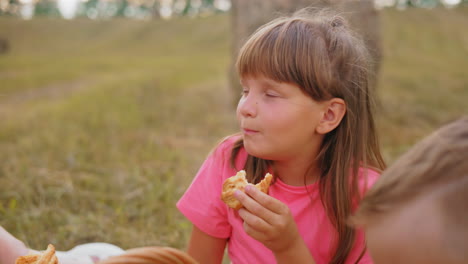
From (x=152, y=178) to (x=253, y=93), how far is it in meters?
1.97

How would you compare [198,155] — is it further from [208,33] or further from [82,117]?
[208,33]

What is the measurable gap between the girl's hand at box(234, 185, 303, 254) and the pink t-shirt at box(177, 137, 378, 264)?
11.3 inches

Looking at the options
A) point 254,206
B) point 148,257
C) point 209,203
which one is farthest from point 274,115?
point 148,257

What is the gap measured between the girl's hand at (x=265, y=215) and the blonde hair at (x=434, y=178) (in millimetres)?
324

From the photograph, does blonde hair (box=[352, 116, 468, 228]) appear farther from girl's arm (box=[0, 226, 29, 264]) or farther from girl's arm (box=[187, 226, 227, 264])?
girl's arm (box=[0, 226, 29, 264])

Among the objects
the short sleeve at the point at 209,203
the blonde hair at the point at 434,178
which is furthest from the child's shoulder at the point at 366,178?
the blonde hair at the point at 434,178

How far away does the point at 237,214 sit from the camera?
163cm

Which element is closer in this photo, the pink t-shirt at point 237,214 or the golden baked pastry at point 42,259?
the golden baked pastry at point 42,259

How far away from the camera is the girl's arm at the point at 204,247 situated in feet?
5.76

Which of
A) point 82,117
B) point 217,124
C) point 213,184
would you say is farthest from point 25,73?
point 213,184

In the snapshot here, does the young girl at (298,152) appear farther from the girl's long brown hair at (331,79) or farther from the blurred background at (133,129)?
the blurred background at (133,129)

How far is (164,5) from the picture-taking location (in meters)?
47.7

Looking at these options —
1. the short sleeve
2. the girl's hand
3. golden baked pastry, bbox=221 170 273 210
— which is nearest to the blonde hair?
the girl's hand

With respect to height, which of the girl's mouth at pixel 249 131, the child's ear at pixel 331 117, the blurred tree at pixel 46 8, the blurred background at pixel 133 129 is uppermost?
the child's ear at pixel 331 117
